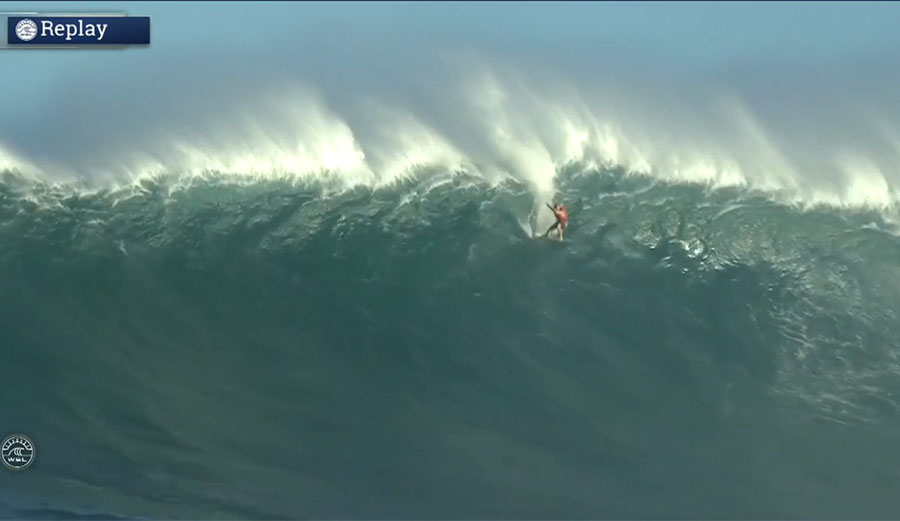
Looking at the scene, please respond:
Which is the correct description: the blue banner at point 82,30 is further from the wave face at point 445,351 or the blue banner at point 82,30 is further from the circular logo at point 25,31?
the wave face at point 445,351

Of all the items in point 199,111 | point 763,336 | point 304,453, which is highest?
point 199,111

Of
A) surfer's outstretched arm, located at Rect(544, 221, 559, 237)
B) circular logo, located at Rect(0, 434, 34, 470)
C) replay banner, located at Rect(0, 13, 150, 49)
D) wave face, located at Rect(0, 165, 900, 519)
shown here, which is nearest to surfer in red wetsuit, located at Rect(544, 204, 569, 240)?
surfer's outstretched arm, located at Rect(544, 221, 559, 237)

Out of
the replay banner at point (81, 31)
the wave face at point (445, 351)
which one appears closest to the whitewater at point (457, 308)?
the wave face at point (445, 351)

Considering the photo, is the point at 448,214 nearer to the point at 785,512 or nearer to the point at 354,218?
the point at 354,218

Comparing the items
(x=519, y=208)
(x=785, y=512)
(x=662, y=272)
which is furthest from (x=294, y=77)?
(x=785, y=512)

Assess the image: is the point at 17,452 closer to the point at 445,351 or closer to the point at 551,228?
the point at 445,351

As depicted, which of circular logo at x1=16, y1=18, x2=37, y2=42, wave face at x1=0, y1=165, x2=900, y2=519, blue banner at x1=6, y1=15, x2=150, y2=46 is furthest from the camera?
circular logo at x1=16, y1=18, x2=37, y2=42

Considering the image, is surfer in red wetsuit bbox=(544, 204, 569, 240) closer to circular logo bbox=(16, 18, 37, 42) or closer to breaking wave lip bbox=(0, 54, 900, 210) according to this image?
breaking wave lip bbox=(0, 54, 900, 210)
